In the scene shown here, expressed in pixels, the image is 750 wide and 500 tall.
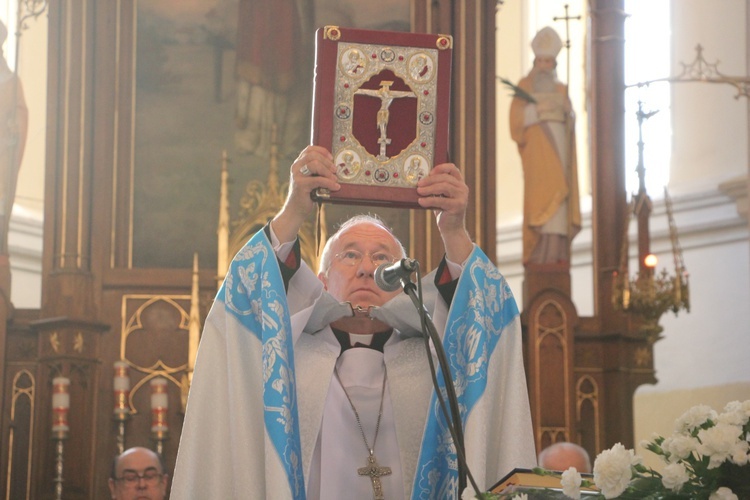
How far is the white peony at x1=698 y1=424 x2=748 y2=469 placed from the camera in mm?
2877

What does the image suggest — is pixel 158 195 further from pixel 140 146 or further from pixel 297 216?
pixel 297 216

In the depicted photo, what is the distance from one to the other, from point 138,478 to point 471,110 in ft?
15.4

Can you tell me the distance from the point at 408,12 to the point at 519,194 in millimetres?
3466

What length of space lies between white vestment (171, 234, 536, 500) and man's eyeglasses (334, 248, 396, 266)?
0.91ft

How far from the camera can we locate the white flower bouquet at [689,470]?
288 cm

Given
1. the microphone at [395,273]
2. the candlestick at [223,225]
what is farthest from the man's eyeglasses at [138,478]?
the microphone at [395,273]

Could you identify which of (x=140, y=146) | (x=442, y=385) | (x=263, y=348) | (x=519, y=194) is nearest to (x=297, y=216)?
(x=263, y=348)

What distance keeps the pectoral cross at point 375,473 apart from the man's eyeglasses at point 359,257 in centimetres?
66

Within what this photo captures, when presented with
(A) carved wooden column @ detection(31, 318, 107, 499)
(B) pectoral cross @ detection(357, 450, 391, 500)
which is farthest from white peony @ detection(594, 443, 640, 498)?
(A) carved wooden column @ detection(31, 318, 107, 499)

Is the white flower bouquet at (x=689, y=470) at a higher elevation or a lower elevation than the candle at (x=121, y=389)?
lower

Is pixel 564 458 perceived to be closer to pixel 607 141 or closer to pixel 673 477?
pixel 673 477

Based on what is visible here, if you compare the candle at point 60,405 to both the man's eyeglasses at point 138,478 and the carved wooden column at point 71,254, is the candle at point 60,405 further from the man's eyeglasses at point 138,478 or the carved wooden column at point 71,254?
the man's eyeglasses at point 138,478

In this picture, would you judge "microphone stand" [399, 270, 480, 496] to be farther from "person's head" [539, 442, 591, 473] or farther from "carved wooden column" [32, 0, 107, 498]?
"carved wooden column" [32, 0, 107, 498]

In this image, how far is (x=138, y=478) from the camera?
7.50 meters
